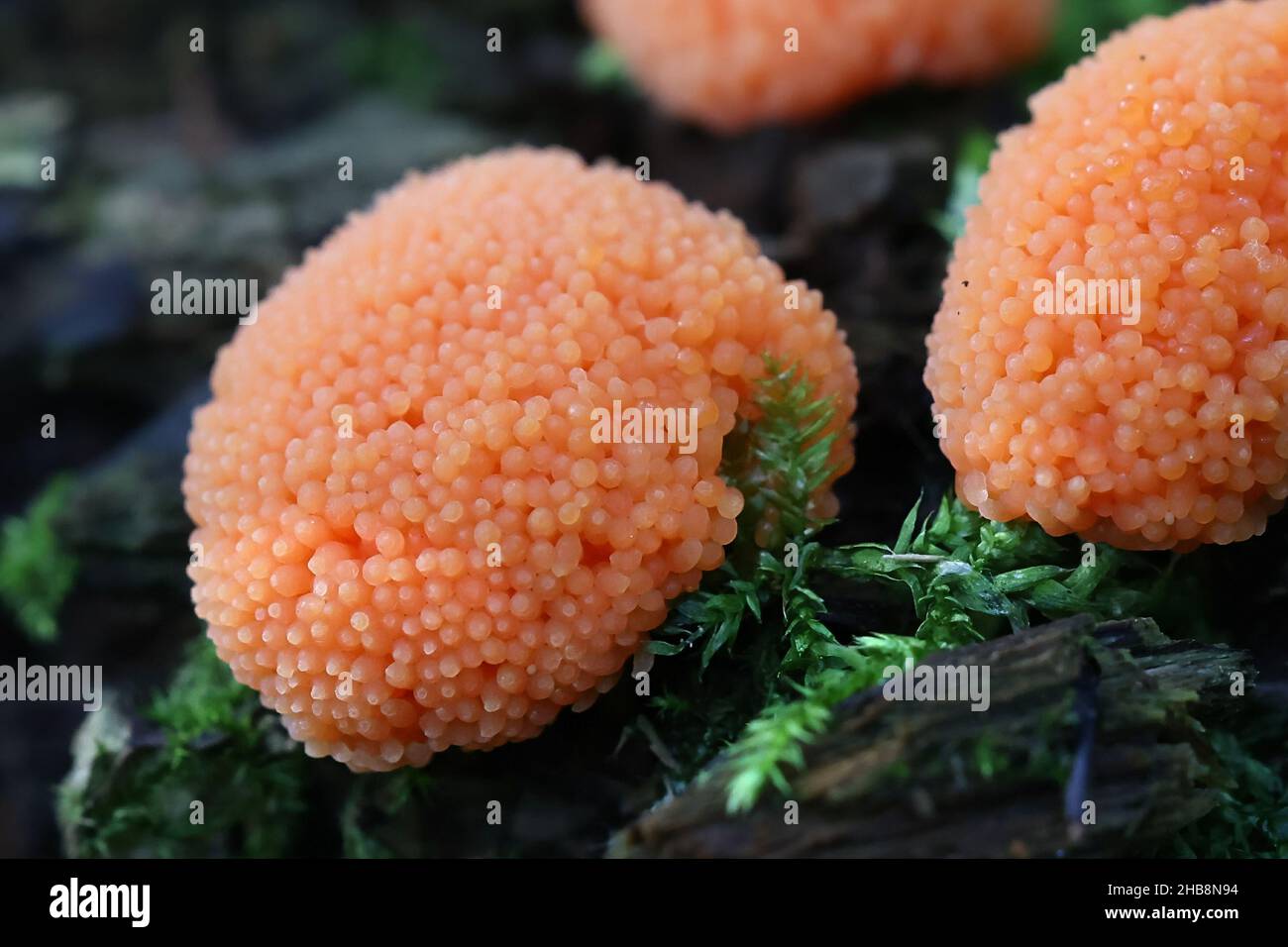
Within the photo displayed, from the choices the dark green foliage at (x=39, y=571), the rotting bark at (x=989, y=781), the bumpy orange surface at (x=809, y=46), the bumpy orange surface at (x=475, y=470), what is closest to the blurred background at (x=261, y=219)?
the dark green foliage at (x=39, y=571)

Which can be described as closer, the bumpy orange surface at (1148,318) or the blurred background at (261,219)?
the bumpy orange surface at (1148,318)

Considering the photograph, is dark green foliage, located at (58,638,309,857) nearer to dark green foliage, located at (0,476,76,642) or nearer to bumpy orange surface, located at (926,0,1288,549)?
dark green foliage, located at (0,476,76,642)

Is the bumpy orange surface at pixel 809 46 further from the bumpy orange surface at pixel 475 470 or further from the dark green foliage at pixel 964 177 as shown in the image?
the bumpy orange surface at pixel 475 470

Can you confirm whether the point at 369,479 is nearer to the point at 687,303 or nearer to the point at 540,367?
the point at 540,367

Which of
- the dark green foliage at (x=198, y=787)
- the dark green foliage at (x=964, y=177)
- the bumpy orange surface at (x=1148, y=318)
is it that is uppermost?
the dark green foliage at (x=964, y=177)

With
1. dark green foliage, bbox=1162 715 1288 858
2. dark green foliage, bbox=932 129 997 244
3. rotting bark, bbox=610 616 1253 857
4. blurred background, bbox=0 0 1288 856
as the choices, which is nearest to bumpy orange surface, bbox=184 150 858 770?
blurred background, bbox=0 0 1288 856
